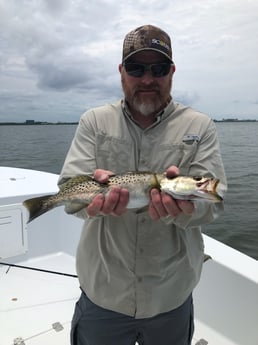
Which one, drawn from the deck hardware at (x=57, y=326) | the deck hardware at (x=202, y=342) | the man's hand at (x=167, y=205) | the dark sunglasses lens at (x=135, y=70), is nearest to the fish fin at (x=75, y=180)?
the man's hand at (x=167, y=205)

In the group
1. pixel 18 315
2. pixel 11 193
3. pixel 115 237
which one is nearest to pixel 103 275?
pixel 115 237

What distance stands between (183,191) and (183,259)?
61 cm

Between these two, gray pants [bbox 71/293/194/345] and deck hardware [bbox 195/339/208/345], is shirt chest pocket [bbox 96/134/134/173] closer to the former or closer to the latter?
gray pants [bbox 71/293/194/345]

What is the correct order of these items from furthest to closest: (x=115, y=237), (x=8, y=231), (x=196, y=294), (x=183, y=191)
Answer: (x=8, y=231)
(x=196, y=294)
(x=115, y=237)
(x=183, y=191)

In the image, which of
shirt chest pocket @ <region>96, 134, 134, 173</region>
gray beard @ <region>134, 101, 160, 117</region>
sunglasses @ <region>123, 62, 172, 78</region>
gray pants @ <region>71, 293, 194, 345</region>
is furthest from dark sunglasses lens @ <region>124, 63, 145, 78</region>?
gray pants @ <region>71, 293, 194, 345</region>

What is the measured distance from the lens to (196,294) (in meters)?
4.23

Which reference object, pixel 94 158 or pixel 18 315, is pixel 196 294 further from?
pixel 94 158

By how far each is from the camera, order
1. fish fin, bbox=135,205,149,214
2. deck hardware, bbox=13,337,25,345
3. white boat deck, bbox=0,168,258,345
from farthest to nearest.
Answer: deck hardware, bbox=13,337,25,345 < white boat deck, bbox=0,168,258,345 < fish fin, bbox=135,205,149,214

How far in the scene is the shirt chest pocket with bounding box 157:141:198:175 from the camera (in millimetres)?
2420

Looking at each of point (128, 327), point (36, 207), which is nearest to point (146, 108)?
point (36, 207)

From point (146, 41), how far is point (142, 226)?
48.2 inches

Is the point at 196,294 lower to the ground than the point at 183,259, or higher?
lower

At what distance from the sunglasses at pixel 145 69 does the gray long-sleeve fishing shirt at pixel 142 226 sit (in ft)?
0.77

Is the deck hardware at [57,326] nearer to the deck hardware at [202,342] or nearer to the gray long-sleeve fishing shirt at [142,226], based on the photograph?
the deck hardware at [202,342]
